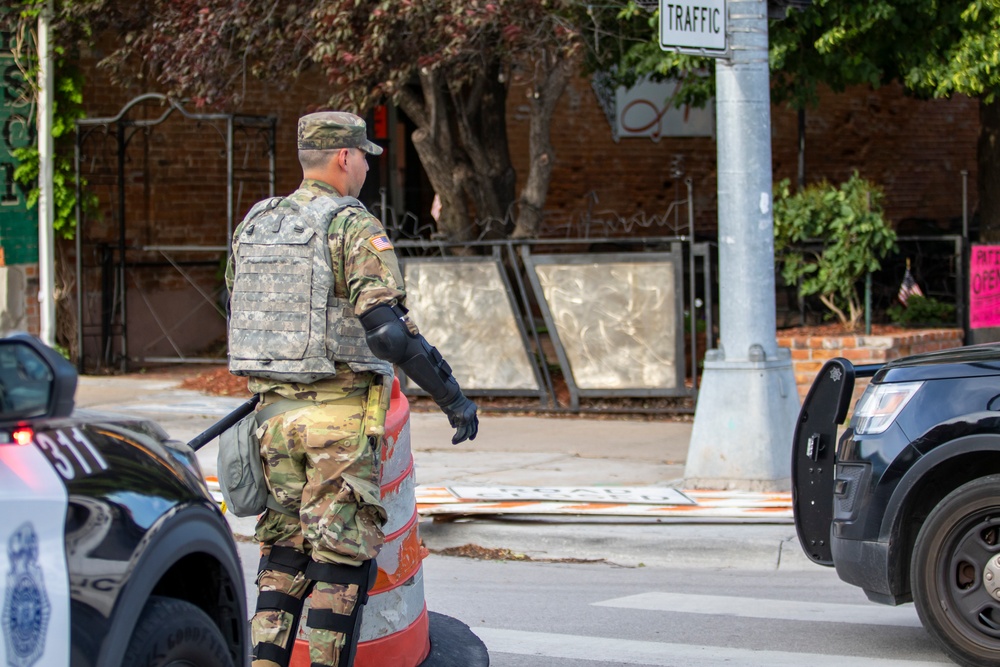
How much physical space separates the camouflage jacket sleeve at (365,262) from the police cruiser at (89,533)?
860 millimetres

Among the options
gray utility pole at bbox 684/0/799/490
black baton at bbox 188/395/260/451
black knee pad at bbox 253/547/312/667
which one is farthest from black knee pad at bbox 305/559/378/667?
gray utility pole at bbox 684/0/799/490

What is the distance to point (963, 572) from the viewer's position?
5.04 metres

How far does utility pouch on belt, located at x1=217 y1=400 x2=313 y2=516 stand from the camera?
13.6ft

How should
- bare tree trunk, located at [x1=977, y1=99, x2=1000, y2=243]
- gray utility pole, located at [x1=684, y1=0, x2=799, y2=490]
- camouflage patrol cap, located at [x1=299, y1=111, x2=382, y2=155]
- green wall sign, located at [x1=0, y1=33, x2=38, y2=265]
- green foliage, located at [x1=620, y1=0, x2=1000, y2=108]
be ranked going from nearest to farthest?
camouflage patrol cap, located at [x1=299, y1=111, x2=382, y2=155] < gray utility pole, located at [x1=684, y1=0, x2=799, y2=490] < green foliage, located at [x1=620, y1=0, x2=1000, y2=108] < bare tree trunk, located at [x1=977, y1=99, x2=1000, y2=243] < green wall sign, located at [x1=0, y1=33, x2=38, y2=265]

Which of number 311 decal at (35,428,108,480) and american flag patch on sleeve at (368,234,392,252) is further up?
american flag patch on sleeve at (368,234,392,252)

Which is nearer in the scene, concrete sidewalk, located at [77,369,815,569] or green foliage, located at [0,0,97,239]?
concrete sidewalk, located at [77,369,815,569]

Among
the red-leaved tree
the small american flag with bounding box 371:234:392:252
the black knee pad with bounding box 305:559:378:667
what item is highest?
the red-leaved tree

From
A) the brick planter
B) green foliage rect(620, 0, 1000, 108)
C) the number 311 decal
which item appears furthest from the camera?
green foliage rect(620, 0, 1000, 108)

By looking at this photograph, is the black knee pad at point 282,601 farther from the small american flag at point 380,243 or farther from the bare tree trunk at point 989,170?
the bare tree trunk at point 989,170

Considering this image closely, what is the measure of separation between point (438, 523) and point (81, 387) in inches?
306

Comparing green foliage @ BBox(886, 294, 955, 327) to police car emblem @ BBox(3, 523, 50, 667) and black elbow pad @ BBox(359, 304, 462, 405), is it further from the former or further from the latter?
police car emblem @ BBox(3, 523, 50, 667)

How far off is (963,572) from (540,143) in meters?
9.00

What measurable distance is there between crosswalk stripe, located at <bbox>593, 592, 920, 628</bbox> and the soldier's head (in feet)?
9.67

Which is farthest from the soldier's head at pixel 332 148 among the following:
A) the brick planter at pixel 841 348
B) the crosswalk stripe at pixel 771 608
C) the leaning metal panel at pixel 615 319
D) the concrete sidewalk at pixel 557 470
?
the leaning metal panel at pixel 615 319
